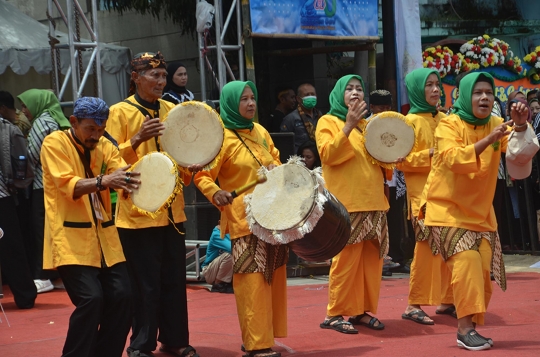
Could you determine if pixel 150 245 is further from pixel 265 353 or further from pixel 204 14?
pixel 204 14

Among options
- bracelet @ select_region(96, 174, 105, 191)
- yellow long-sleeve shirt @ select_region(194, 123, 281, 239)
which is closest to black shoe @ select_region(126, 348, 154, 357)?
yellow long-sleeve shirt @ select_region(194, 123, 281, 239)

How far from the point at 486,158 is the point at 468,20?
9.51m

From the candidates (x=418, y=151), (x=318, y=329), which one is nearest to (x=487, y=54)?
(x=418, y=151)

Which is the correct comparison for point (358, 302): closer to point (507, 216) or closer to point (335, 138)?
point (335, 138)

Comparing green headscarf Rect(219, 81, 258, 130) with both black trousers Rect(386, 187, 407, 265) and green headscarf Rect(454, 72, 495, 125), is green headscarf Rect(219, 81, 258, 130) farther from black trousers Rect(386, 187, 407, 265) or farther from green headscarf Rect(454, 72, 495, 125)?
black trousers Rect(386, 187, 407, 265)

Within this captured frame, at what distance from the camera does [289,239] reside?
5.89m

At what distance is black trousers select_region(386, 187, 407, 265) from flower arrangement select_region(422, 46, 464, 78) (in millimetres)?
3347

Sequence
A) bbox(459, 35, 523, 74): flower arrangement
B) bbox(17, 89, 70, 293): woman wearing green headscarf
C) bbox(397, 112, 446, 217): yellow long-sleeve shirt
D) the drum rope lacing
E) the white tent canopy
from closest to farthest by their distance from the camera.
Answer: the drum rope lacing → bbox(397, 112, 446, 217): yellow long-sleeve shirt → bbox(17, 89, 70, 293): woman wearing green headscarf → the white tent canopy → bbox(459, 35, 523, 74): flower arrangement

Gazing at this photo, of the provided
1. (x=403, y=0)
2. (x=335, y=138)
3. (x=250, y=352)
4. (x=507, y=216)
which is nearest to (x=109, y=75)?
(x=403, y=0)

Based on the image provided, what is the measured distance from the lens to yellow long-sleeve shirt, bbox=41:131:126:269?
5.38m

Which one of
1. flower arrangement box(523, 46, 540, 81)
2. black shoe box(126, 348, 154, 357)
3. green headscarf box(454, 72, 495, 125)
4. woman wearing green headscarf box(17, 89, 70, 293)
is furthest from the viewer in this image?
flower arrangement box(523, 46, 540, 81)

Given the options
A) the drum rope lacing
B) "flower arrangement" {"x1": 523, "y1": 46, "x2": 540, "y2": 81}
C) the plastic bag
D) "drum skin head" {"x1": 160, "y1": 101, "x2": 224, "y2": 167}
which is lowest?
the drum rope lacing

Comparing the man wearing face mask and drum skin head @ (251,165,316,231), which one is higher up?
the man wearing face mask

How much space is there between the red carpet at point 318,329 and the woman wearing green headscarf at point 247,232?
36 centimetres
